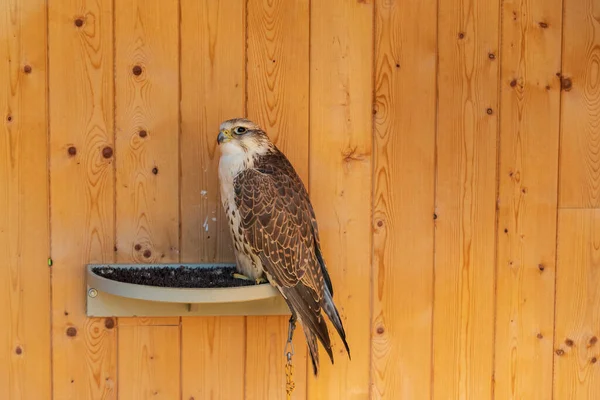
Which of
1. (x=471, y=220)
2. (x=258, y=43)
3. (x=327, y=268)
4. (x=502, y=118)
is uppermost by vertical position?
(x=258, y=43)

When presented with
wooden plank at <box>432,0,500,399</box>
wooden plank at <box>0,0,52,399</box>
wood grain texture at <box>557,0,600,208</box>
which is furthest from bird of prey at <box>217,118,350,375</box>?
wood grain texture at <box>557,0,600,208</box>

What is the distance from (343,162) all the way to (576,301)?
37.7 inches

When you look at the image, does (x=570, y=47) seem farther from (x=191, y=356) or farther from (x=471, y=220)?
(x=191, y=356)

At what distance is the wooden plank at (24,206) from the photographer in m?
2.01

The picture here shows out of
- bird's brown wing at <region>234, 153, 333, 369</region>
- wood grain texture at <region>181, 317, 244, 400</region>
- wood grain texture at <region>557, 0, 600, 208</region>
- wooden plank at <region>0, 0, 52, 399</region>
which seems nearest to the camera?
bird's brown wing at <region>234, 153, 333, 369</region>

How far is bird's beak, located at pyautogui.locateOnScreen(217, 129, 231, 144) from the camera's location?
1.92 metres

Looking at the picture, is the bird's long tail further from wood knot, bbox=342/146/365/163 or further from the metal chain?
wood knot, bbox=342/146/365/163

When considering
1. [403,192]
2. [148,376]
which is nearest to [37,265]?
[148,376]

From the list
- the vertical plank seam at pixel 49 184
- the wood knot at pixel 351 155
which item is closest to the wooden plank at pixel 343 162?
the wood knot at pixel 351 155

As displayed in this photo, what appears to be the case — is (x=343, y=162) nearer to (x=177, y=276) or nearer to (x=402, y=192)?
(x=402, y=192)

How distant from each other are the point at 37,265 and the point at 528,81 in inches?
68.4

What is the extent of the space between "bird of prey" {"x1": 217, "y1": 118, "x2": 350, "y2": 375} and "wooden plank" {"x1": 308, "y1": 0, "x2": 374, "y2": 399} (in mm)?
191

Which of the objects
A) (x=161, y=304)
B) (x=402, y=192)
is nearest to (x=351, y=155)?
(x=402, y=192)

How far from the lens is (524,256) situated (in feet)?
7.32
